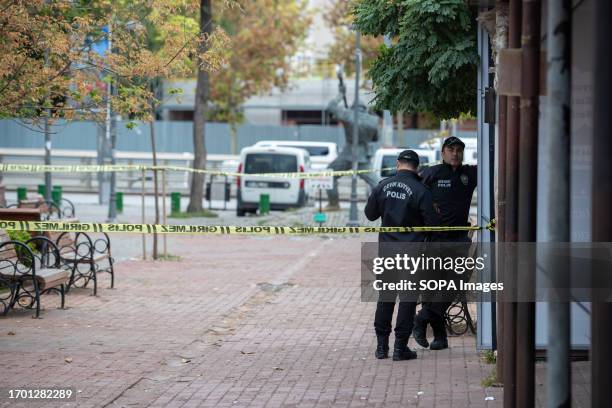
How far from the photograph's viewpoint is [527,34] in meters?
5.32

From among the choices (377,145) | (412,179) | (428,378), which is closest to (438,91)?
(412,179)

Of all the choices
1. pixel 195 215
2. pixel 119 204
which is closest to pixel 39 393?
pixel 195 215

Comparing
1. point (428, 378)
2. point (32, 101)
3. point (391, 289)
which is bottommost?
point (428, 378)

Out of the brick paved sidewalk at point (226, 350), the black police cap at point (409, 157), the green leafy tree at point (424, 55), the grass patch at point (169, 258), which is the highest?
the green leafy tree at point (424, 55)

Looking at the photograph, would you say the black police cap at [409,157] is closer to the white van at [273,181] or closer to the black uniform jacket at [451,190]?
the black uniform jacket at [451,190]

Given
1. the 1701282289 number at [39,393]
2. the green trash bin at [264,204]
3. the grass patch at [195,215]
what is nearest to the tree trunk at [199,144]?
the grass patch at [195,215]

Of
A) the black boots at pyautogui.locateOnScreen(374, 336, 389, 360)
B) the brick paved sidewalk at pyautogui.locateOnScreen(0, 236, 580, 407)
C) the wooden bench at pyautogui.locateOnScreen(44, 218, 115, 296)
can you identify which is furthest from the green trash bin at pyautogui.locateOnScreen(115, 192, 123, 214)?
the black boots at pyautogui.locateOnScreen(374, 336, 389, 360)

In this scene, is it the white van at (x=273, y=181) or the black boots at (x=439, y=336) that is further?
the white van at (x=273, y=181)

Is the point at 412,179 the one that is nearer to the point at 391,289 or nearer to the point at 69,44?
the point at 391,289

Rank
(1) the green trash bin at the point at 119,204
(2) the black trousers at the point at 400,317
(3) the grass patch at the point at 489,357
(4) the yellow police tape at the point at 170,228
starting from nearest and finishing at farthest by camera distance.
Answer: (3) the grass patch at the point at 489,357, (2) the black trousers at the point at 400,317, (4) the yellow police tape at the point at 170,228, (1) the green trash bin at the point at 119,204

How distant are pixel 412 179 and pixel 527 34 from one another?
359 cm

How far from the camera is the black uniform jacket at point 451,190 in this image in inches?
370

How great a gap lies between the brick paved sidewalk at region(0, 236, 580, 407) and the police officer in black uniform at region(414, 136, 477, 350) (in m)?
0.25

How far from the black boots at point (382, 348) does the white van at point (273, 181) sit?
1836cm
